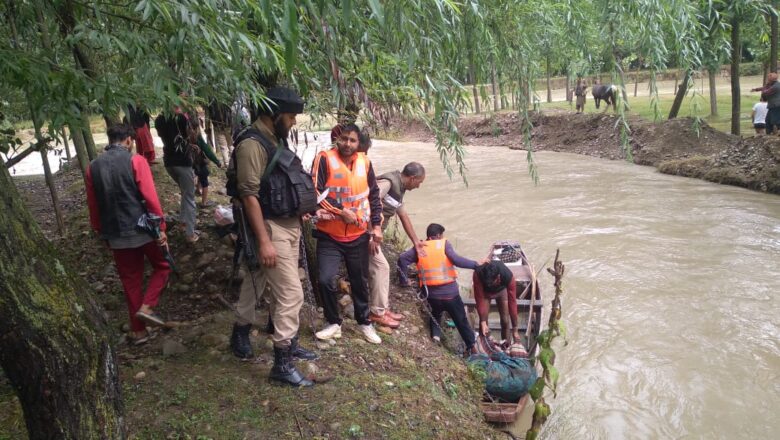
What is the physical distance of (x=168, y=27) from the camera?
2.67m

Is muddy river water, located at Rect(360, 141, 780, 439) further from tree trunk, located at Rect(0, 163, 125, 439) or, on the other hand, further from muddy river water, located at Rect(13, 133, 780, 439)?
tree trunk, located at Rect(0, 163, 125, 439)

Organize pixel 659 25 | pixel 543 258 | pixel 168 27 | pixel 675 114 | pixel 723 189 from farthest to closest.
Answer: pixel 675 114 → pixel 723 189 → pixel 543 258 → pixel 659 25 → pixel 168 27

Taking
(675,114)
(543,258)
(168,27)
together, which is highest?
(168,27)

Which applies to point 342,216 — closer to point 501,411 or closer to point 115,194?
point 115,194

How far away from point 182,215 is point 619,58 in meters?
4.60

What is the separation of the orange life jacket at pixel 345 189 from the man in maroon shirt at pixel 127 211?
128 centimetres

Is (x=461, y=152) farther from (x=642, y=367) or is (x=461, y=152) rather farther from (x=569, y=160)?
(x=569, y=160)

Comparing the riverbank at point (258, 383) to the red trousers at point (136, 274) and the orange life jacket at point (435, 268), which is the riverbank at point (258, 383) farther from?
the orange life jacket at point (435, 268)

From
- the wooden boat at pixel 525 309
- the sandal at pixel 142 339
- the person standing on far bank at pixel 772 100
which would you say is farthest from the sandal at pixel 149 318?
the person standing on far bank at pixel 772 100

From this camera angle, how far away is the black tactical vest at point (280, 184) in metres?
3.31

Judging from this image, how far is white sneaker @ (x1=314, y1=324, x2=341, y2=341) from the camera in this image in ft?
13.8

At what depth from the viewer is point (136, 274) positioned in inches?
162

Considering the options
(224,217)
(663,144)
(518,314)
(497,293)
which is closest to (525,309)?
(518,314)

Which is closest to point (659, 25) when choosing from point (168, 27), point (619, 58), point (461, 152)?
point (619, 58)
